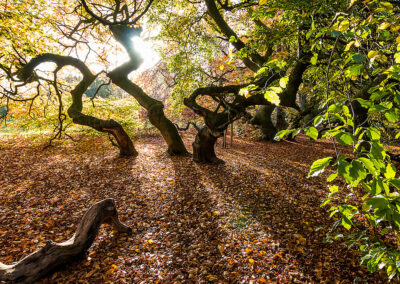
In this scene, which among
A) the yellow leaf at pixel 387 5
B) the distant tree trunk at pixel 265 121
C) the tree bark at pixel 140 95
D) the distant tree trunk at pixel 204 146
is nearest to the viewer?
the yellow leaf at pixel 387 5

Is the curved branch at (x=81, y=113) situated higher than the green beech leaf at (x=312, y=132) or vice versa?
the curved branch at (x=81, y=113)

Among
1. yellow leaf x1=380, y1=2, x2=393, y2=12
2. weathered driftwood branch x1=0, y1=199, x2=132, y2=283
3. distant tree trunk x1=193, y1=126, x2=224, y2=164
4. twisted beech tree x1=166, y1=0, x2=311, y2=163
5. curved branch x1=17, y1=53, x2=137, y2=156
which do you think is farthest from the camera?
curved branch x1=17, y1=53, x2=137, y2=156

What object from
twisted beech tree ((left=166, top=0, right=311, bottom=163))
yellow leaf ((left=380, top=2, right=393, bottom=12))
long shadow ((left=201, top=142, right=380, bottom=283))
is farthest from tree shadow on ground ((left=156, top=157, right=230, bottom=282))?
yellow leaf ((left=380, top=2, right=393, bottom=12))

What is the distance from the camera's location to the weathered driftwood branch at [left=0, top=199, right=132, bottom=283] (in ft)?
8.66

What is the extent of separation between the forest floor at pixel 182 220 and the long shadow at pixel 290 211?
19 mm

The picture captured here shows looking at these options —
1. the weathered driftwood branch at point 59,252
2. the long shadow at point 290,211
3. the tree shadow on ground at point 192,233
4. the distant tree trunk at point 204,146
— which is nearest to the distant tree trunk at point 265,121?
the long shadow at point 290,211

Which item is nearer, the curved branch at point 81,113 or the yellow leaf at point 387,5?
the yellow leaf at point 387,5

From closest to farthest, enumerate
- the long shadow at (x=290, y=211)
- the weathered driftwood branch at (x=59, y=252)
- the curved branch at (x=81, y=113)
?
the weathered driftwood branch at (x=59, y=252) < the long shadow at (x=290, y=211) < the curved branch at (x=81, y=113)

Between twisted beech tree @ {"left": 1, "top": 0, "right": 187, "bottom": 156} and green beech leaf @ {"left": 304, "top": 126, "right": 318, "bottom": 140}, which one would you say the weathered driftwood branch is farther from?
twisted beech tree @ {"left": 1, "top": 0, "right": 187, "bottom": 156}

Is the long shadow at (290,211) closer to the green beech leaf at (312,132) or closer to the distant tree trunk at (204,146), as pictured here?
the distant tree trunk at (204,146)

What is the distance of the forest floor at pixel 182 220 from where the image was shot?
315cm

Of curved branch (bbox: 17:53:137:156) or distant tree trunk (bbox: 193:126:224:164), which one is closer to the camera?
distant tree trunk (bbox: 193:126:224:164)

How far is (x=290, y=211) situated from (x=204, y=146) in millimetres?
3882

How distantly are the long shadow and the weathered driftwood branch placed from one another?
10.1ft
